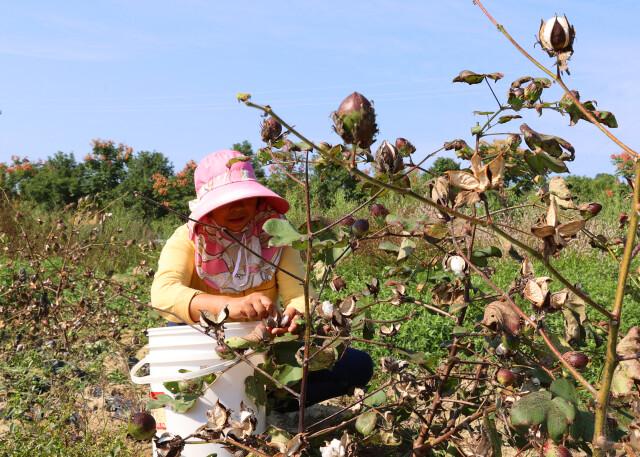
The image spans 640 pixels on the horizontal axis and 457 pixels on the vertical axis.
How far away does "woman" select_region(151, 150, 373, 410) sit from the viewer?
2281 mm

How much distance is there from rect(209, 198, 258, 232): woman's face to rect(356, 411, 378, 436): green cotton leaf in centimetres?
94

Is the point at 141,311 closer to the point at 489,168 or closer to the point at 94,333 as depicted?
the point at 94,333

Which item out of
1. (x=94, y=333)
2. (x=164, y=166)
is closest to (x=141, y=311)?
(x=94, y=333)

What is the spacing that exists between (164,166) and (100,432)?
36.1ft

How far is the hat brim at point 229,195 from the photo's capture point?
222 cm

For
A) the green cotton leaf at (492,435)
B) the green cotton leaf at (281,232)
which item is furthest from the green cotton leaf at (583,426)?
the green cotton leaf at (281,232)

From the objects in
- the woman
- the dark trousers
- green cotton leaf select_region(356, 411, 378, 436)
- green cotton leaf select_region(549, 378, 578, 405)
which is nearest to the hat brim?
the woman

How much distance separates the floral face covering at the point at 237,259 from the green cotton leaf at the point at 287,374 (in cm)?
81

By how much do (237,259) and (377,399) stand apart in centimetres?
87

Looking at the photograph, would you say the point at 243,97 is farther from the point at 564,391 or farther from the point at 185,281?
the point at 185,281

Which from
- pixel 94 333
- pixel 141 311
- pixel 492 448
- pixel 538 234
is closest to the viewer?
pixel 538 234

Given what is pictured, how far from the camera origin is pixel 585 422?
1.20 m

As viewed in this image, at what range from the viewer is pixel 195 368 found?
75.9 inches

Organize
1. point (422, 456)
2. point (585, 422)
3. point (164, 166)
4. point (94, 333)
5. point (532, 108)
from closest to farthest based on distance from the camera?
point (585, 422), point (532, 108), point (422, 456), point (94, 333), point (164, 166)
